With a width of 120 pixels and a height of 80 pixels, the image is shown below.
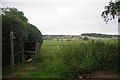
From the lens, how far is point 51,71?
1247 centimetres

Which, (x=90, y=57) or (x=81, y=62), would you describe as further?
(x=90, y=57)

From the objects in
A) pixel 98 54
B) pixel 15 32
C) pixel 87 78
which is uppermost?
pixel 15 32

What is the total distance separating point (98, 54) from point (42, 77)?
13.1 ft

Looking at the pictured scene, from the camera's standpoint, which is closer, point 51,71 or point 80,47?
point 51,71

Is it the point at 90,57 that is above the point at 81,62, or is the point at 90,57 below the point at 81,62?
above

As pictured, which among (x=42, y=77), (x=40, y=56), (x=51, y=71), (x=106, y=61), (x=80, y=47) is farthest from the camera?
(x=40, y=56)

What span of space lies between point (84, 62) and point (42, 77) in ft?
8.77

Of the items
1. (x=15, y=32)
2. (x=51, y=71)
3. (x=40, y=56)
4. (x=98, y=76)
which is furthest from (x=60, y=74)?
(x=40, y=56)

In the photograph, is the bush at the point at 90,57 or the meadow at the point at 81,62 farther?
the bush at the point at 90,57

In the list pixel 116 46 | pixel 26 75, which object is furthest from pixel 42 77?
pixel 116 46

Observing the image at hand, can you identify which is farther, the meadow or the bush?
the bush

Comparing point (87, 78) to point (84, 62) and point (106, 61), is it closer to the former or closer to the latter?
point (84, 62)

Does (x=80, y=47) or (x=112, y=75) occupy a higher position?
(x=80, y=47)

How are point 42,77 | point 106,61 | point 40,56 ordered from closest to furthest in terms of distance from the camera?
point 42,77, point 106,61, point 40,56
